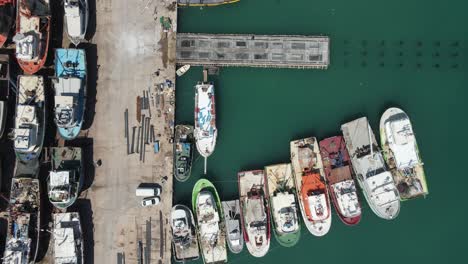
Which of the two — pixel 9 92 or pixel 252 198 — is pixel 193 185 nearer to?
pixel 252 198

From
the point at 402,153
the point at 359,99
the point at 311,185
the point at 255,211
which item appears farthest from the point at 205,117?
the point at 402,153

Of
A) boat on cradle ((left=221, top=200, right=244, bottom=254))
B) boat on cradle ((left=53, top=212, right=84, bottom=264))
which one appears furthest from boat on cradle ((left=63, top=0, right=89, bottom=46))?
boat on cradle ((left=221, top=200, right=244, bottom=254))

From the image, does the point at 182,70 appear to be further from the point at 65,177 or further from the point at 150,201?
the point at 65,177

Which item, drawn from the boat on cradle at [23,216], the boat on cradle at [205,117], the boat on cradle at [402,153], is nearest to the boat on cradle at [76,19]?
the boat on cradle at [205,117]

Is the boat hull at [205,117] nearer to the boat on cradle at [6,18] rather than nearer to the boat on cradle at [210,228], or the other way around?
the boat on cradle at [210,228]

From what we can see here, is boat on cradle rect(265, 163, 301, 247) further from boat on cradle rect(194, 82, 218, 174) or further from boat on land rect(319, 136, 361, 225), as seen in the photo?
boat on cradle rect(194, 82, 218, 174)

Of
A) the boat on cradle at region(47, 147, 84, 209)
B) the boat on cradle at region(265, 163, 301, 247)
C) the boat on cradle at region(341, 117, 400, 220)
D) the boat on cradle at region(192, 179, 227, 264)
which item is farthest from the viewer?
the boat on cradle at region(192, 179, 227, 264)
